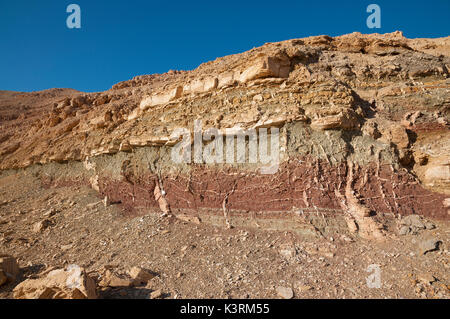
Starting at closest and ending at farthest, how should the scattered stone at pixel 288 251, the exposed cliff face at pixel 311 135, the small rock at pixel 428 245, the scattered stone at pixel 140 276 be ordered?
the scattered stone at pixel 140 276, the small rock at pixel 428 245, the scattered stone at pixel 288 251, the exposed cliff face at pixel 311 135

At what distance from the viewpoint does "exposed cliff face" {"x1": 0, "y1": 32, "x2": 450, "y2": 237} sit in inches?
220

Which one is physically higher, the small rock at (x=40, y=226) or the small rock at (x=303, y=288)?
the small rock at (x=40, y=226)

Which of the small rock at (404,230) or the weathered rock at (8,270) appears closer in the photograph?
the weathered rock at (8,270)

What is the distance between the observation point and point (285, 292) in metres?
3.74

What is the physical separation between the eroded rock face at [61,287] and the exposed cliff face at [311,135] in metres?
3.79

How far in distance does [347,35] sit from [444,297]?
11703 mm

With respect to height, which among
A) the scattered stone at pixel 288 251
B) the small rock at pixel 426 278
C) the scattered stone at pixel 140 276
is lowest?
the scattered stone at pixel 140 276

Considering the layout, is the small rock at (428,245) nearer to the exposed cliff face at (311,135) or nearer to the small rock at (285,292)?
the exposed cliff face at (311,135)

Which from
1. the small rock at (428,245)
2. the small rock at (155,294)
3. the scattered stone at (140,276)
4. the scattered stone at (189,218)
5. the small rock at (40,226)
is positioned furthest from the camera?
the small rock at (40,226)

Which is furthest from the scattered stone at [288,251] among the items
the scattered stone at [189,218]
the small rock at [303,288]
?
the scattered stone at [189,218]

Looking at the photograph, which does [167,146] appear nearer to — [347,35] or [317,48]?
[317,48]

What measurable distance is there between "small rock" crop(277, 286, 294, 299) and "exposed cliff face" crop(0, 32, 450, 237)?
87.8 inches

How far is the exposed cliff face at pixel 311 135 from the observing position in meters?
5.59

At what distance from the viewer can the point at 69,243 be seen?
269 inches
